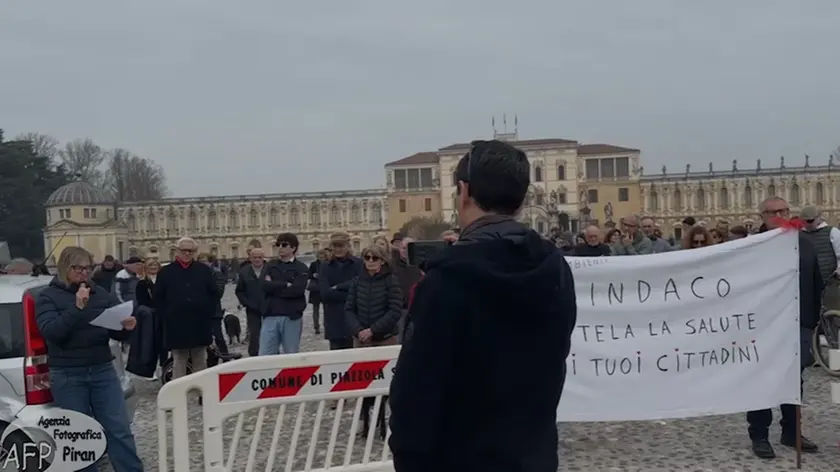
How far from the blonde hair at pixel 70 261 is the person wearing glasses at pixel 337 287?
379 cm

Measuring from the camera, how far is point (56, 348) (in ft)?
17.7

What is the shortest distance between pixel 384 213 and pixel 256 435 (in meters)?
102

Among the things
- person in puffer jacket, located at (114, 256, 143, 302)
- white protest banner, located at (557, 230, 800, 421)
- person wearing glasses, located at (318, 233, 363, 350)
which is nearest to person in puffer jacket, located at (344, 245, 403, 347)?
person wearing glasses, located at (318, 233, 363, 350)

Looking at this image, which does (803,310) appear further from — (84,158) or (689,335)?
(84,158)

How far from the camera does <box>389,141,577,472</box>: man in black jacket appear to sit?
2.15 meters

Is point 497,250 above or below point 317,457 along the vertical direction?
above

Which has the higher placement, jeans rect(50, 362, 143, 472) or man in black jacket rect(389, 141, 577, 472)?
man in black jacket rect(389, 141, 577, 472)

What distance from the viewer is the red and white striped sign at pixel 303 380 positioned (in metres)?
4.28

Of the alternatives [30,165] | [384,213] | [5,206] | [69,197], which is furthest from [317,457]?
[384,213]

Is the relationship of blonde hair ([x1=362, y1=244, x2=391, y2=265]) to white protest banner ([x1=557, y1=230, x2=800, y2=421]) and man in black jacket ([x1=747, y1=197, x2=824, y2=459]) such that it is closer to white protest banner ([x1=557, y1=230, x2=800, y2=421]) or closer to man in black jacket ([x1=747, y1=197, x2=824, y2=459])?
white protest banner ([x1=557, y1=230, x2=800, y2=421])

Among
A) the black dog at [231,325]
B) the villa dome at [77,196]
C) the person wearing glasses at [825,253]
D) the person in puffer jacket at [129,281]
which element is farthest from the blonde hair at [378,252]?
the villa dome at [77,196]

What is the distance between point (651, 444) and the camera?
6.92 meters

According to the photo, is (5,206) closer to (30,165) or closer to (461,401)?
(30,165)

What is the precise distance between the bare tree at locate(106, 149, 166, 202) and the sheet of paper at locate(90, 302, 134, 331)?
104 m
